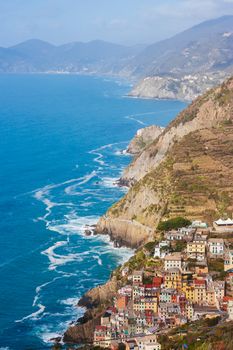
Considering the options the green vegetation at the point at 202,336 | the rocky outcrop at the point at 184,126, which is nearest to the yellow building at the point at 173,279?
the green vegetation at the point at 202,336

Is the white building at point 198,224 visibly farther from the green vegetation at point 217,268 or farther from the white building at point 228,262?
the white building at point 228,262

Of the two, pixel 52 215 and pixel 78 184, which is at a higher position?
pixel 78 184

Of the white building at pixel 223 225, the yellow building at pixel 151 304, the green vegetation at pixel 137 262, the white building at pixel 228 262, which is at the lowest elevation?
the yellow building at pixel 151 304

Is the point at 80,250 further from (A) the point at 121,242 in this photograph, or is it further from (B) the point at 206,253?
(B) the point at 206,253

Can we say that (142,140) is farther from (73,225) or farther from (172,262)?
(172,262)

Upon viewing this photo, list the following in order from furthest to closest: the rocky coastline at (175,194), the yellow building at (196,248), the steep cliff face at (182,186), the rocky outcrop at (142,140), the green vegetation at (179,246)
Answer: the rocky outcrop at (142,140) < the steep cliff face at (182,186) < the rocky coastline at (175,194) < the green vegetation at (179,246) < the yellow building at (196,248)

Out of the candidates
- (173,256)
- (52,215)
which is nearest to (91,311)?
(173,256)

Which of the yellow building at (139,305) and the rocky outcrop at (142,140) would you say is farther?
the rocky outcrop at (142,140)
